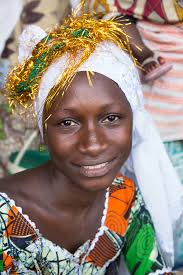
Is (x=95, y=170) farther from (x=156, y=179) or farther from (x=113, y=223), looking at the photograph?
(x=156, y=179)

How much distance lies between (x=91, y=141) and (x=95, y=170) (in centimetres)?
13

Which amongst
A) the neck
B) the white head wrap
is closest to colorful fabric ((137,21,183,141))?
the white head wrap

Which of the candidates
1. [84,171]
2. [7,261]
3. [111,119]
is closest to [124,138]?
[111,119]

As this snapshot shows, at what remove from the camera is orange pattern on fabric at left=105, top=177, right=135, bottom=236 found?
2635mm

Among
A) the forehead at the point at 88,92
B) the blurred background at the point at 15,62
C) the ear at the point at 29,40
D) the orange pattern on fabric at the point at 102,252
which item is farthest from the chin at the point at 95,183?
the blurred background at the point at 15,62

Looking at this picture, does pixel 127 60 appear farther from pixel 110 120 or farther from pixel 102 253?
pixel 102 253

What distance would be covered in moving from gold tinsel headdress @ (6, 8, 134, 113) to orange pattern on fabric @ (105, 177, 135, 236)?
567 millimetres

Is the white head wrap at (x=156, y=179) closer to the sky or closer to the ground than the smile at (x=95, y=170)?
closer to the ground

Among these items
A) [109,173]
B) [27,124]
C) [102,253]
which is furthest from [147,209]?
[27,124]

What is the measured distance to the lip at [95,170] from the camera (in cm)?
225

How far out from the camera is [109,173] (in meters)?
2.30

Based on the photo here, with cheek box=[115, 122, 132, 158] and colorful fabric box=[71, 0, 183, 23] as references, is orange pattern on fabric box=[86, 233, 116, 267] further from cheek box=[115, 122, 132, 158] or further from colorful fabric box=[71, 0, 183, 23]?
colorful fabric box=[71, 0, 183, 23]

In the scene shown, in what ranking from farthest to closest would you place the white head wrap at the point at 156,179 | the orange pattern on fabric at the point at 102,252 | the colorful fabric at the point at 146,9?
the colorful fabric at the point at 146,9, the white head wrap at the point at 156,179, the orange pattern on fabric at the point at 102,252

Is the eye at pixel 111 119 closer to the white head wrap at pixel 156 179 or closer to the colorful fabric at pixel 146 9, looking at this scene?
the white head wrap at pixel 156 179
